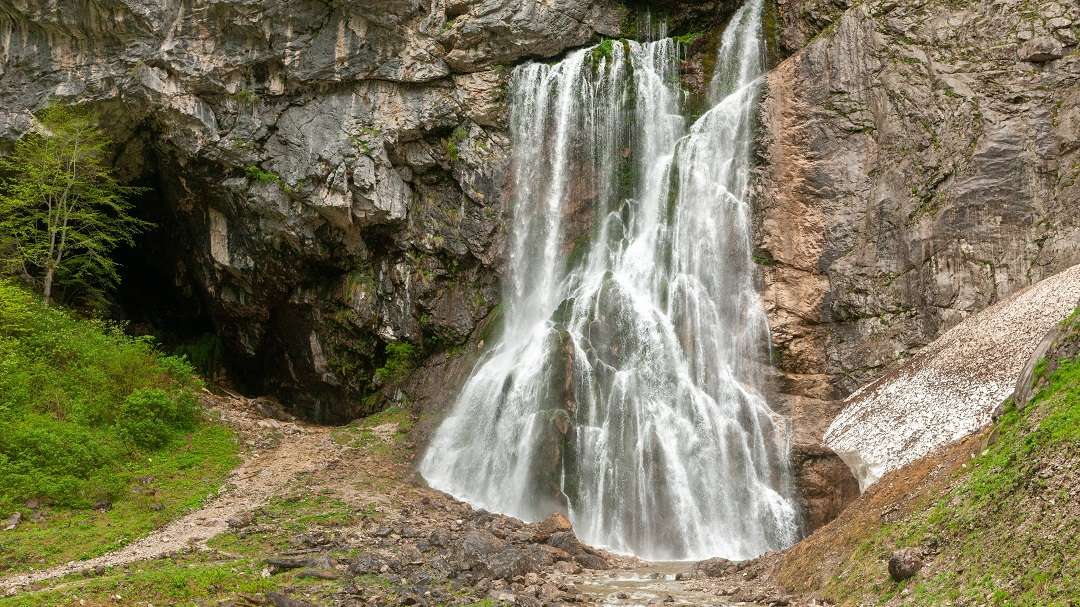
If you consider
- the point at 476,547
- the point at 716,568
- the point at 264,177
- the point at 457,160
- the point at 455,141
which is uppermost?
the point at 455,141

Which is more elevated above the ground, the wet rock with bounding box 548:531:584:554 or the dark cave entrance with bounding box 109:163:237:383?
the dark cave entrance with bounding box 109:163:237:383

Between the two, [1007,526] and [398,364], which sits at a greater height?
[1007,526]

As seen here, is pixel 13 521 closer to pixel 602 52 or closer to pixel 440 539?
pixel 440 539

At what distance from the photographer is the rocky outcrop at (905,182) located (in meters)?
21.9

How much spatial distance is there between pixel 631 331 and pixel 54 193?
20121mm

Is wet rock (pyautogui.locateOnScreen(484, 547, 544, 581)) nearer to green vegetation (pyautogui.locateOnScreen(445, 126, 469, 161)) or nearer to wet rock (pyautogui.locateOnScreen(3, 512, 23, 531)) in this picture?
wet rock (pyautogui.locateOnScreen(3, 512, 23, 531))

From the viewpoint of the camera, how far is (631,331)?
75.1 ft

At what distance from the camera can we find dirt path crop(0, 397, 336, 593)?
14.3 metres

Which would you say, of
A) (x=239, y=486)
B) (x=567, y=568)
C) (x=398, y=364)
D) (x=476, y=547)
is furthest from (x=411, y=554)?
(x=398, y=364)

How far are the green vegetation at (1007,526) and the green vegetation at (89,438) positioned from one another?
565 inches

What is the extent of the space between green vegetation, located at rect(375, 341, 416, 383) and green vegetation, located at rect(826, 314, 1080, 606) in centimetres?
1874

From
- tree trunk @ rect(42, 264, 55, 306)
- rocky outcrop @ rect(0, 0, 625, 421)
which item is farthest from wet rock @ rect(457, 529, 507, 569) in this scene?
tree trunk @ rect(42, 264, 55, 306)

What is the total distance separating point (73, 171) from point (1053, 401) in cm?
2876

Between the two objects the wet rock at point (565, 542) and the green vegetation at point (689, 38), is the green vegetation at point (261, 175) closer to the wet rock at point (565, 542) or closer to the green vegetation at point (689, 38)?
the green vegetation at point (689, 38)
